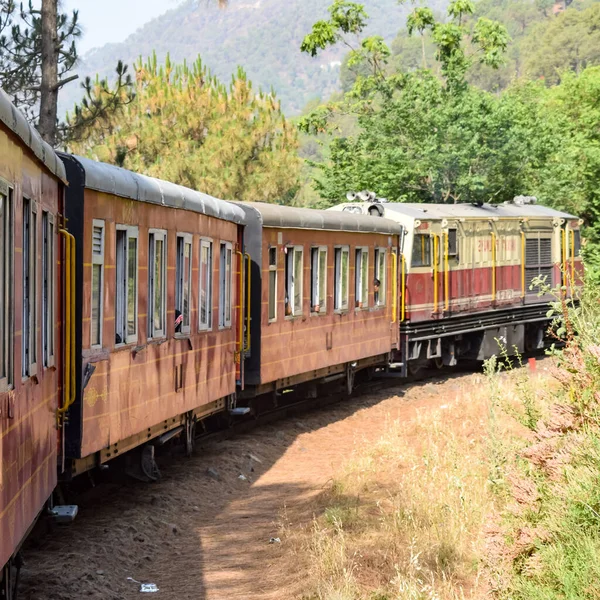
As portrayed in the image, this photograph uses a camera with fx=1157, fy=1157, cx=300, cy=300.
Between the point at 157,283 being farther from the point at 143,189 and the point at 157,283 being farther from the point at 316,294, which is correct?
the point at 316,294

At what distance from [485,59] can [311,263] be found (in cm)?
2041

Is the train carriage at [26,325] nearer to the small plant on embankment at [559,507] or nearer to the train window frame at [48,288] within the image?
the train window frame at [48,288]

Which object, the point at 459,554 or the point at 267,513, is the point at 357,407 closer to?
the point at 267,513

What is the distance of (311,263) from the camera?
17.4 metres

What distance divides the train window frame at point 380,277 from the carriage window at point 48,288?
41.6 feet

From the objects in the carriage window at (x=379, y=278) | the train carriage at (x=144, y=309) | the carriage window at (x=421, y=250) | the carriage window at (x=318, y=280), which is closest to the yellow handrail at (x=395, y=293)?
the carriage window at (x=379, y=278)

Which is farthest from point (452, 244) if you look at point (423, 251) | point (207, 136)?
point (207, 136)

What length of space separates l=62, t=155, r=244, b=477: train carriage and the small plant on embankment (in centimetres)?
334

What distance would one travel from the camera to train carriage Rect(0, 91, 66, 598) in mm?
5607

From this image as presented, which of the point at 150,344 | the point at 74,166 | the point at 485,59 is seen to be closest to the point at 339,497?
the point at 150,344

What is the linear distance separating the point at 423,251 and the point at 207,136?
1613cm

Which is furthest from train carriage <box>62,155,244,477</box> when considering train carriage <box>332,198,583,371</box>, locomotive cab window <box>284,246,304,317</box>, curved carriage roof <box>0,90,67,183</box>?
train carriage <box>332,198,583,371</box>

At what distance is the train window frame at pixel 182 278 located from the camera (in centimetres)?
1171

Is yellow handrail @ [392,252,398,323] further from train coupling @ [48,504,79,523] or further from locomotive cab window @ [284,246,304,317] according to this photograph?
train coupling @ [48,504,79,523]
